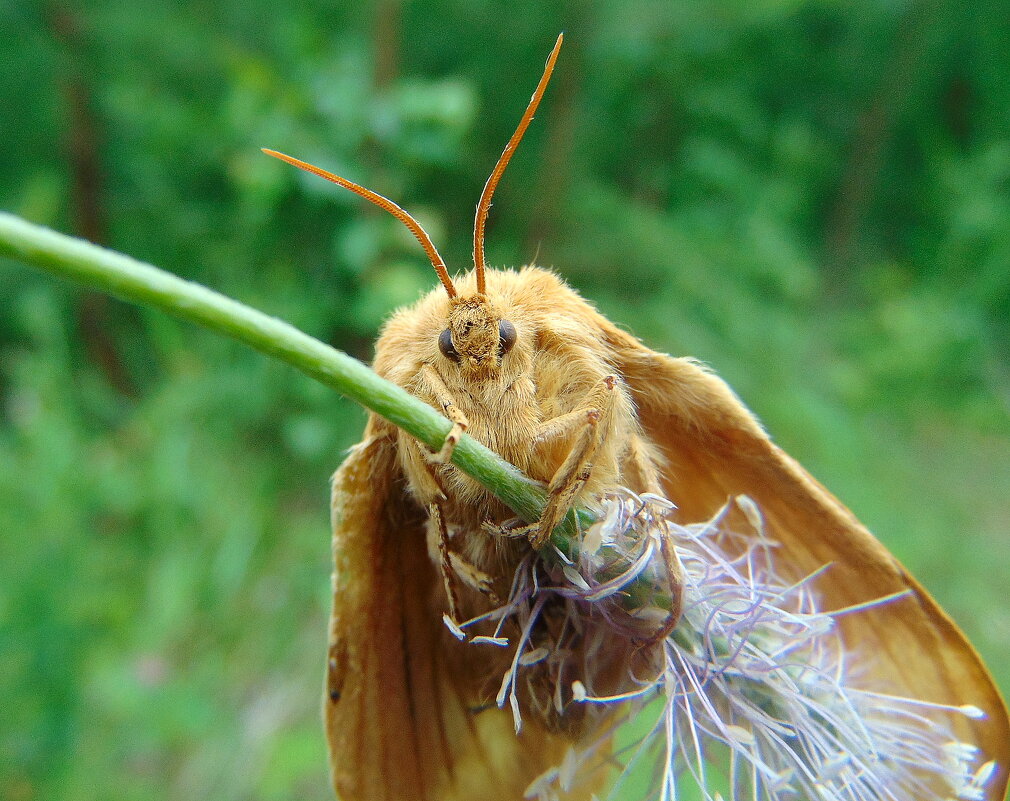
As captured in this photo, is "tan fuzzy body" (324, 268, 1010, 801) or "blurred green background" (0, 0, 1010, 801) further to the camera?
"blurred green background" (0, 0, 1010, 801)

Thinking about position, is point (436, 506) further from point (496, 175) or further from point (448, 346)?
point (496, 175)

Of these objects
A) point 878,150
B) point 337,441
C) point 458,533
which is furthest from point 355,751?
point 878,150

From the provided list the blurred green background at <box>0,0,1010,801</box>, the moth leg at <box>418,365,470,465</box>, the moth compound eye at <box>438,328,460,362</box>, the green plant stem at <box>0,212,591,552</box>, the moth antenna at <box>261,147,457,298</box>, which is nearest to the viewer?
the green plant stem at <box>0,212,591,552</box>

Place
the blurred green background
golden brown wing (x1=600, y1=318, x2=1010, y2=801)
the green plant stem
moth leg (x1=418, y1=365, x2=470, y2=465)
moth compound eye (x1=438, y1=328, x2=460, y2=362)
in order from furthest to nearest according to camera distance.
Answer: the blurred green background → golden brown wing (x1=600, y1=318, x2=1010, y2=801) → moth compound eye (x1=438, y1=328, x2=460, y2=362) → moth leg (x1=418, y1=365, x2=470, y2=465) → the green plant stem

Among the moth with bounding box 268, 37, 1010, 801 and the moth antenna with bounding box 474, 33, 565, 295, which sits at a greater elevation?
the moth antenna with bounding box 474, 33, 565, 295

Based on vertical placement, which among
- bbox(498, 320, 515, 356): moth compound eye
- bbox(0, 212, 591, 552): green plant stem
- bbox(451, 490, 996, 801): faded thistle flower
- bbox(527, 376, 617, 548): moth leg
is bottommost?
bbox(451, 490, 996, 801): faded thistle flower

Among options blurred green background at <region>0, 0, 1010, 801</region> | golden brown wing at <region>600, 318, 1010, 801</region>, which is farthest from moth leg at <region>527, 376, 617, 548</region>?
blurred green background at <region>0, 0, 1010, 801</region>

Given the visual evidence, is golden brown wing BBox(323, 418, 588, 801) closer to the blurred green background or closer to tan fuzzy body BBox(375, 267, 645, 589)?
tan fuzzy body BBox(375, 267, 645, 589)
